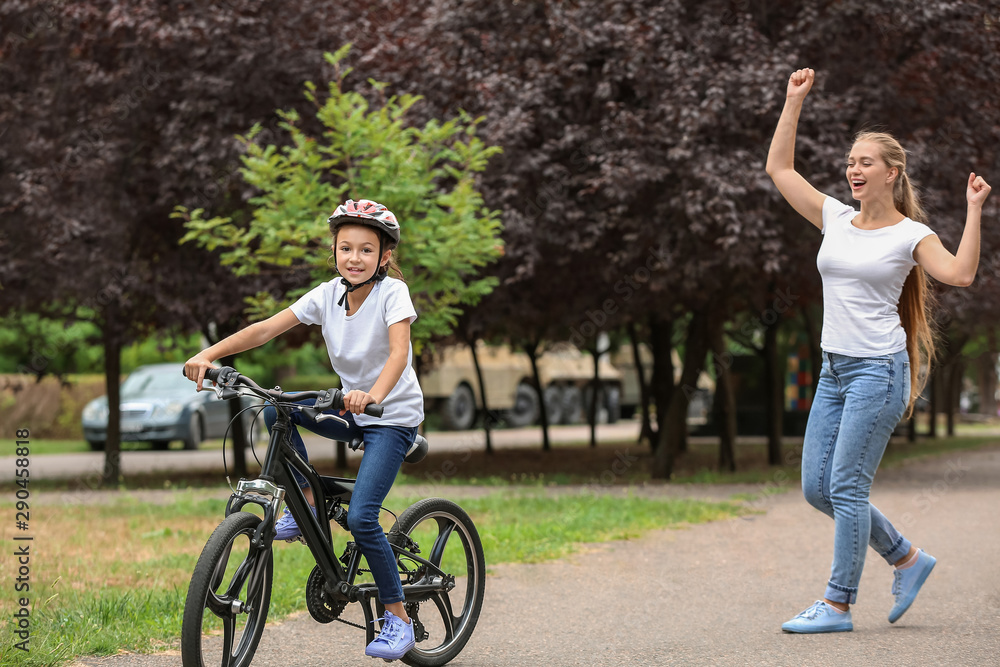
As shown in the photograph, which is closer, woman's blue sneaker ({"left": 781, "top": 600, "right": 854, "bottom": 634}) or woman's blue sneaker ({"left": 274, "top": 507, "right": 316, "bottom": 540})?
woman's blue sneaker ({"left": 274, "top": 507, "right": 316, "bottom": 540})

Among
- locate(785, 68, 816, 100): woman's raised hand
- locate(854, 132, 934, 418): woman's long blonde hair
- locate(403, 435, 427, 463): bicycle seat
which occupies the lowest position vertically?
locate(403, 435, 427, 463): bicycle seat

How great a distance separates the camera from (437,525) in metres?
4.56

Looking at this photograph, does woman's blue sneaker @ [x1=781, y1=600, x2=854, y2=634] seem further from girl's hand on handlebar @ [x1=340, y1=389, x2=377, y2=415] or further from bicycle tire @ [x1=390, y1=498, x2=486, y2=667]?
girl's hand on handlebar @ [x1=340, y1=389, x2=377, y2=415]

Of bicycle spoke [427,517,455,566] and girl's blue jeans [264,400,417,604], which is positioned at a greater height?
girl's blue jeans [264,400,417,604]

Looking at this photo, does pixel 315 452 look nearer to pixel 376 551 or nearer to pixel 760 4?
pixel 760 4

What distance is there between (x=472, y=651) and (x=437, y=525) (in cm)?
57

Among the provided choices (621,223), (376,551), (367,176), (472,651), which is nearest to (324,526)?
(376,551)

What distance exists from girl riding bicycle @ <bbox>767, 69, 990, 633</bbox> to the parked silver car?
1763cm

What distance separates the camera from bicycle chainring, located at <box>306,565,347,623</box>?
154 inches

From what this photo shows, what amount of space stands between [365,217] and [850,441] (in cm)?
229

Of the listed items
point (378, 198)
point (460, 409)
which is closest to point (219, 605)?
point (378, 198)

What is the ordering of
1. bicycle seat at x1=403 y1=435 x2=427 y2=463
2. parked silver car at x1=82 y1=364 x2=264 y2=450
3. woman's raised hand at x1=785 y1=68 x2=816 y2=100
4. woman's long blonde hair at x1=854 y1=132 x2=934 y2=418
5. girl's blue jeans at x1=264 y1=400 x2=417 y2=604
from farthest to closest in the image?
parked silver car at x1=82 y1=364 x2=264 y2=450 < woman's long blonde hair at x1=854 y1=132 x2=934 y2=418 < woman's raised hand at x1=785 y1=68 x2=816 y2=100 < bicycle seat at x1=403 y1=435 x2=427 y2=463 < girl's blue jeans at x1=264 y1=400 x2=417 y2=604

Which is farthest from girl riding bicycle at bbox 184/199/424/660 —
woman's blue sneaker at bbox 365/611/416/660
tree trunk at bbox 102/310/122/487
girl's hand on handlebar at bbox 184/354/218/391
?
tree trunk at bbox 102/310/122/487

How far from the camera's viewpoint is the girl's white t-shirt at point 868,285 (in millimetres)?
4621
